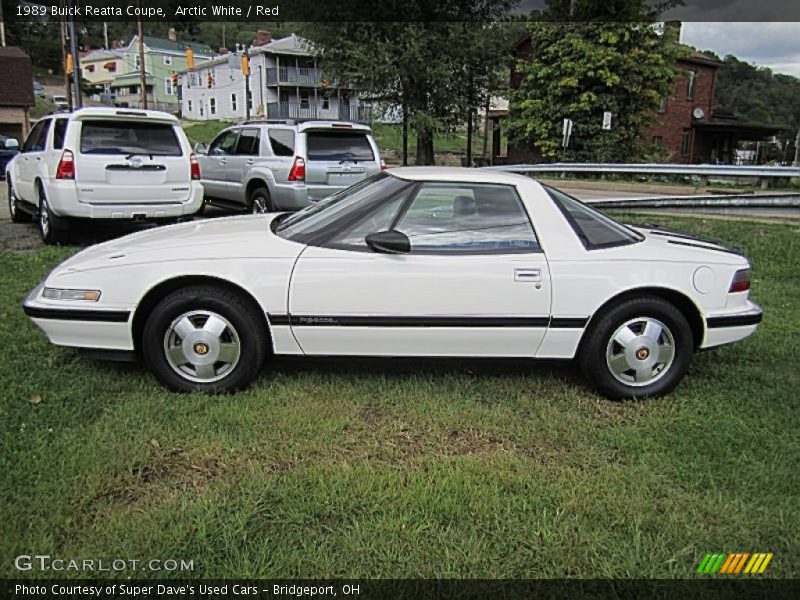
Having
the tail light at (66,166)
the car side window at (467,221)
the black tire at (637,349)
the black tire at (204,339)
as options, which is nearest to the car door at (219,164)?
the tail light at (66,166)

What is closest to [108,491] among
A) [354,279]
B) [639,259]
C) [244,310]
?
[244,310]

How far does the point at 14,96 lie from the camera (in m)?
35.5

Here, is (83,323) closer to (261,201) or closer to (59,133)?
(59,133)

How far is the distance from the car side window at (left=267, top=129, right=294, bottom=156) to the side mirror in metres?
6.41

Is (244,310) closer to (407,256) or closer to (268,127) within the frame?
(407,256)

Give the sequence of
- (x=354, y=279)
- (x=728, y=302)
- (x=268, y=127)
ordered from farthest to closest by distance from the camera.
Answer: (x=268, y=127)
(x=728, y=302)
(x=354, y=279)

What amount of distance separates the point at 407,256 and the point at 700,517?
2029 mm

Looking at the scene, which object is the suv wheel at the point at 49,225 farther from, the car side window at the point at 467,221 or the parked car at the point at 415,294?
the car side window at the point at 467,221

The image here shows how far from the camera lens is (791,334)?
5332mm

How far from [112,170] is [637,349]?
21.7 feet

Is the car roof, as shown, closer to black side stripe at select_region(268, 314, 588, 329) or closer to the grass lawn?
black side stripe at select_region(268, 314, 588, 329)

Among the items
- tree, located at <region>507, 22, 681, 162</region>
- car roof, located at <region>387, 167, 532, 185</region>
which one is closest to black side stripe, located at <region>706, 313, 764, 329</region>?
car roof, located at <region>387, 167, 532, 185</region>

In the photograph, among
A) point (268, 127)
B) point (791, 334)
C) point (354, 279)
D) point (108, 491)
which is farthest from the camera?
point (268, 127)

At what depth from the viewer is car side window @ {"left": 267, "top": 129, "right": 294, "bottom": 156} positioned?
973cm
